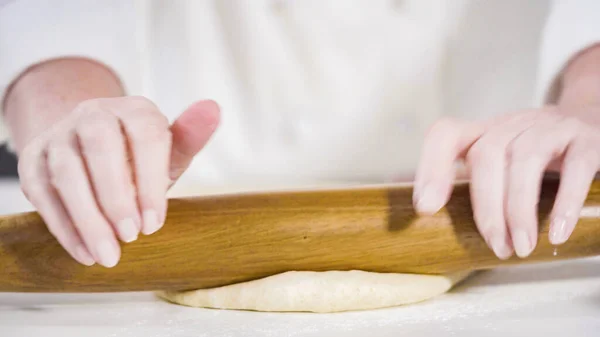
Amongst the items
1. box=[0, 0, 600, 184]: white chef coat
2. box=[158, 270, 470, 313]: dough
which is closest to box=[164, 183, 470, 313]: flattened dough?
box=[158, 270, 470, 313]: dough

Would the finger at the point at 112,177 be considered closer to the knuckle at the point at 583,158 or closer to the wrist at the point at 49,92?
the wrist at the point at 49,92

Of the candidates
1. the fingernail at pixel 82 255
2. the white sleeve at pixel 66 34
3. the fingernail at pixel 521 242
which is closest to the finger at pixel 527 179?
the fingernail at pixel 521 242

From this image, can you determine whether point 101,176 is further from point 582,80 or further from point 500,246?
point 582,80

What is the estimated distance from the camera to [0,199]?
54.6 inches

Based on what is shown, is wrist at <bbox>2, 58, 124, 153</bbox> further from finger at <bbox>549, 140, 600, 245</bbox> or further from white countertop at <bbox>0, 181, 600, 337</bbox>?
finger at <bbox>549, 140, 600, 245</bbox>

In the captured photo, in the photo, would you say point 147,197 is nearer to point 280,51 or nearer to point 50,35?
point 50,35

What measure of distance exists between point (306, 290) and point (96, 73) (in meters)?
0.55

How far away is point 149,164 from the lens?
59cm

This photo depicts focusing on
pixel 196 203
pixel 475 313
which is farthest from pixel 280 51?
pixel 475 313

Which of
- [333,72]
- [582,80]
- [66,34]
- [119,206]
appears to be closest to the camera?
[119,206]

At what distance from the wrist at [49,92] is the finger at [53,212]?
212 millimetres

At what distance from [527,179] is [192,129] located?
0.36 meters

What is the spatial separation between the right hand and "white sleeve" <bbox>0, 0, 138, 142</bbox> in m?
0.37

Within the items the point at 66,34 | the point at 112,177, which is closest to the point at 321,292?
the point at 112,177
